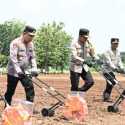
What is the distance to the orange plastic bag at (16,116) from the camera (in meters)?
10.3

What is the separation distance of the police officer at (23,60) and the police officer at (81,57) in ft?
4.36

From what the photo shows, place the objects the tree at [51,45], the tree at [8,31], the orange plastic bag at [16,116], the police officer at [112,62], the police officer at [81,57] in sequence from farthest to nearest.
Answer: the tree at [8,31] < the tree at [51,45] < the police officer at [112,62] < the police officer at [81,57] < the orange plastic bag at [16,116]

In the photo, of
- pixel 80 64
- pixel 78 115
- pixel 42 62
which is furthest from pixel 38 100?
pixel 42 62

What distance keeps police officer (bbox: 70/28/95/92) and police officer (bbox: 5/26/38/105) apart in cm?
133

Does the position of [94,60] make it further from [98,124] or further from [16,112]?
[16,112]

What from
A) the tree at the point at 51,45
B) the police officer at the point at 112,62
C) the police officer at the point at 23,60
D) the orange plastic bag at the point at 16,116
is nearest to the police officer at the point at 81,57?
the police officer at the point at 23,60

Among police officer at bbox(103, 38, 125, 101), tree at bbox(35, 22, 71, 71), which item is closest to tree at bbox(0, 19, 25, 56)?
tree at bbox(35, 22, 71, 71)

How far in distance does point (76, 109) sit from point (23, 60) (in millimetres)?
1502

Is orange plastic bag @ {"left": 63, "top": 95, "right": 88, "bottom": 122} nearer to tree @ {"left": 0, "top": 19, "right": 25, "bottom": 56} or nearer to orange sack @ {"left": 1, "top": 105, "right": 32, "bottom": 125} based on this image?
orange sack @ {"left": 1, "top": 105, "right": 32, "bottom": 125}

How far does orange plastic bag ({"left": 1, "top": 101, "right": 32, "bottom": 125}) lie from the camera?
33.9 ft

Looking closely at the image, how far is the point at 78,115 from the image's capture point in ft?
40.4

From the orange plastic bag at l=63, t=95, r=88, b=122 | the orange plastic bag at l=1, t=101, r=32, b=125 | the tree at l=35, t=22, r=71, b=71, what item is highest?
the orange plastic bag at l=1, t=101, r=32, b=125

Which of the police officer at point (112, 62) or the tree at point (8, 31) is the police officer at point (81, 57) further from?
the tree at point (8, 31)

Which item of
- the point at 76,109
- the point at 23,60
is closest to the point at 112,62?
the point at 76,109
